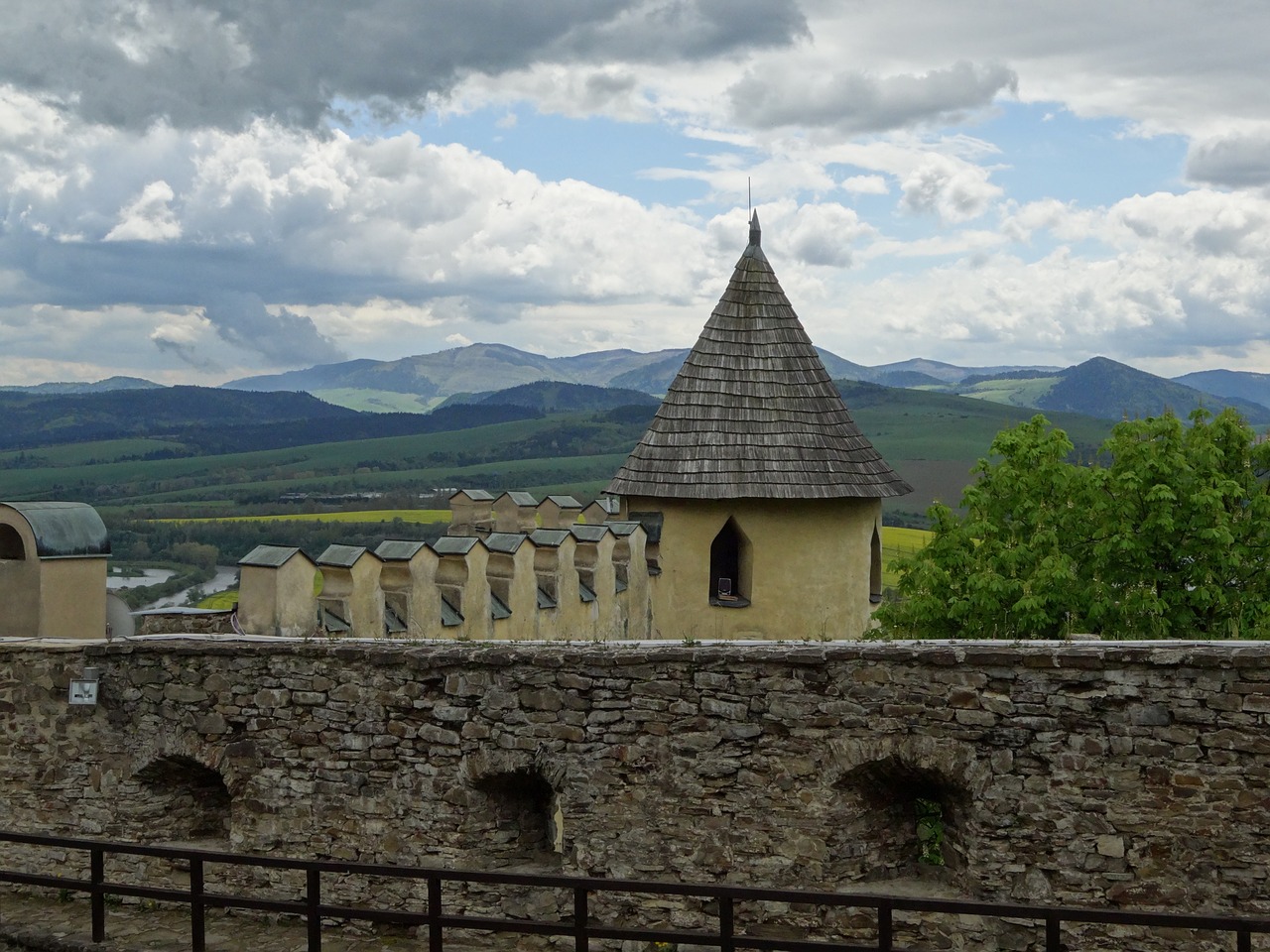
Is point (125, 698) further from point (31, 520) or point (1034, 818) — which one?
point (1034, 818)

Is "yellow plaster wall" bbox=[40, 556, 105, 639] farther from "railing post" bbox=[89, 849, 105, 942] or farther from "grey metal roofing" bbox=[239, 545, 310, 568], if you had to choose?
"railing post" bbox=[89, 849, 105, 942]

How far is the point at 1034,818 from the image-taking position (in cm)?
822

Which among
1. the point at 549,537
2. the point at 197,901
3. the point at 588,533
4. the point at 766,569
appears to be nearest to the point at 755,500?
the point at 766,569

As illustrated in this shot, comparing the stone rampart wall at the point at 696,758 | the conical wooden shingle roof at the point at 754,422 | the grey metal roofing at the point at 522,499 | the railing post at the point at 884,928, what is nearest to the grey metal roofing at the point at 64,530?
the stone rampart wall at the point at 696,758

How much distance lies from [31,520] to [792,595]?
9.00 m

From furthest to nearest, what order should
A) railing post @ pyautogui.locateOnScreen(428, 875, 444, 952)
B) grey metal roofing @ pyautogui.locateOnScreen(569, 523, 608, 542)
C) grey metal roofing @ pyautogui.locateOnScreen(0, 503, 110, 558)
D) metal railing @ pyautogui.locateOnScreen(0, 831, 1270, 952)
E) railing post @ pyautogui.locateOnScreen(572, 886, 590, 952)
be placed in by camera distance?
grey metal roofing @ pyautogui.locateOnScreen(569, 523, 608, 542) < grey metal roofing @ pyautogui.locateOnScreen(0, 503, 110, 558) < railing post @ pyautogui.locateOnScreen(428, 875, 444, 952) < railing post @ pyautogui.locateOnScreen(572, 886, 590, 952) < metal railing @ pyautogui.locateOnScreen(0, 831, 1270, 952)

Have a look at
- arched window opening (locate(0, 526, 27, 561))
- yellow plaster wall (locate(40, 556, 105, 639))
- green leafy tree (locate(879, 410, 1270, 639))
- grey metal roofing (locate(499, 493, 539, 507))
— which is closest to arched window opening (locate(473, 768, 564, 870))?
yellow plaster wall (locate(40, 556, 105, 639))

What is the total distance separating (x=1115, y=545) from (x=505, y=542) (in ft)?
29.9

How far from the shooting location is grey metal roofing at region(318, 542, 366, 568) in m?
10.6

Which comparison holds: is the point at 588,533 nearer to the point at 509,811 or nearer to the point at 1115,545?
the point at 509,811

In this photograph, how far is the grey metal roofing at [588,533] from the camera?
47.4 ft

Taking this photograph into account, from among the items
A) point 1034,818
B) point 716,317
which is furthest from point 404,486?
point 1034,818

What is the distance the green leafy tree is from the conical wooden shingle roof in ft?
7.35

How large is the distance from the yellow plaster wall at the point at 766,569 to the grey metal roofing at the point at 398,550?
5591 mm
